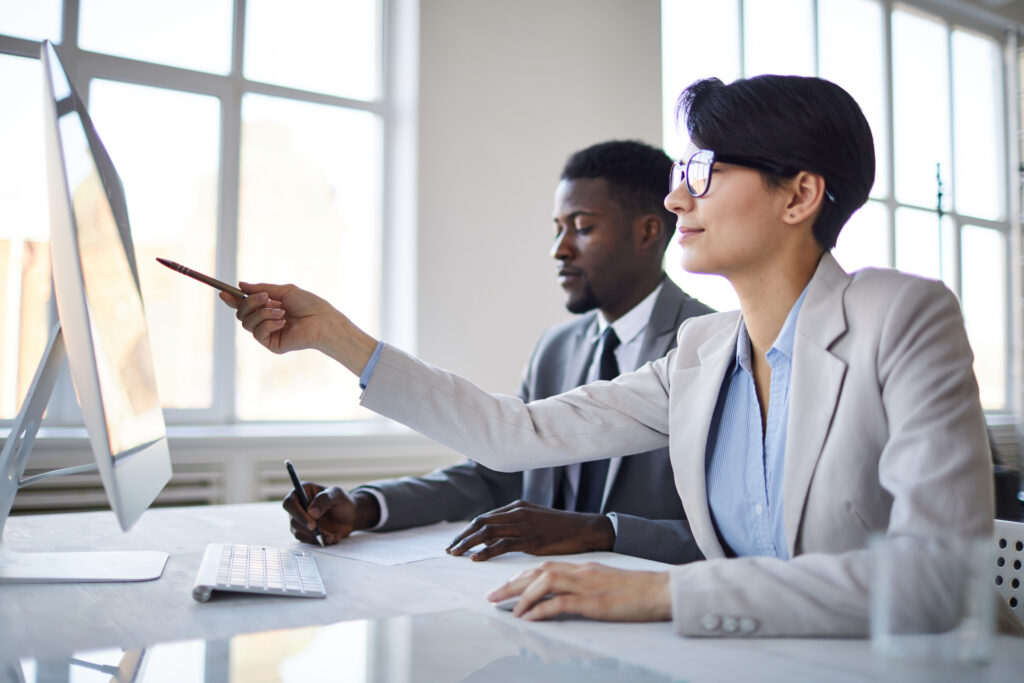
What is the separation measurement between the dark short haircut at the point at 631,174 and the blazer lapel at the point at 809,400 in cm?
117

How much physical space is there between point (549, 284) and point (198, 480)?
1.97m

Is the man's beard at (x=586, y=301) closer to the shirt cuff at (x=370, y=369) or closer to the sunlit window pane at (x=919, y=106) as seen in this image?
the shirt cuff at (x=370, y=369)

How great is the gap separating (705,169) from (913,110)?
248 inches

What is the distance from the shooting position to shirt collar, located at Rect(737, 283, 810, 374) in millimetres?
1198

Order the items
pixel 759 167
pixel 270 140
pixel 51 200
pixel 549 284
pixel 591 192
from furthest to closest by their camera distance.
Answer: pixel 549 284
pixel 270 140
pixel 591 192
pixel 759 167
pixel 51 200

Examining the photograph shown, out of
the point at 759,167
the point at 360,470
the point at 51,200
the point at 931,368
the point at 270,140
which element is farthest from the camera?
the point at 270,140

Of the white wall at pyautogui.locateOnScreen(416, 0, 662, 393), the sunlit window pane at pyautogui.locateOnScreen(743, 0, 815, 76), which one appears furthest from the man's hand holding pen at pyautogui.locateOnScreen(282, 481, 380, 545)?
the sunlit window pane at pyautogui.locateOnScreen(743, 0, 815, 76)

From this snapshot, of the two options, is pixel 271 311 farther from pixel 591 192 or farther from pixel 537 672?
pixel 591 192

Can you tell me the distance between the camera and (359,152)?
13.8 feet

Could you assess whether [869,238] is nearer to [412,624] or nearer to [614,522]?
[614,522]

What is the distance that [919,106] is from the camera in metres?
6.62

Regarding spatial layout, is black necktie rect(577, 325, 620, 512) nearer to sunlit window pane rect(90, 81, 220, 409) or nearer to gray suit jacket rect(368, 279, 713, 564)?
gray suit jacket rect(368, 279, 713, 564)

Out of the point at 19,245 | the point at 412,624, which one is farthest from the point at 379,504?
the point at 19,245

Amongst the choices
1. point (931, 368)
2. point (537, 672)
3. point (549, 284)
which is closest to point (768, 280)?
point (931, 368)
